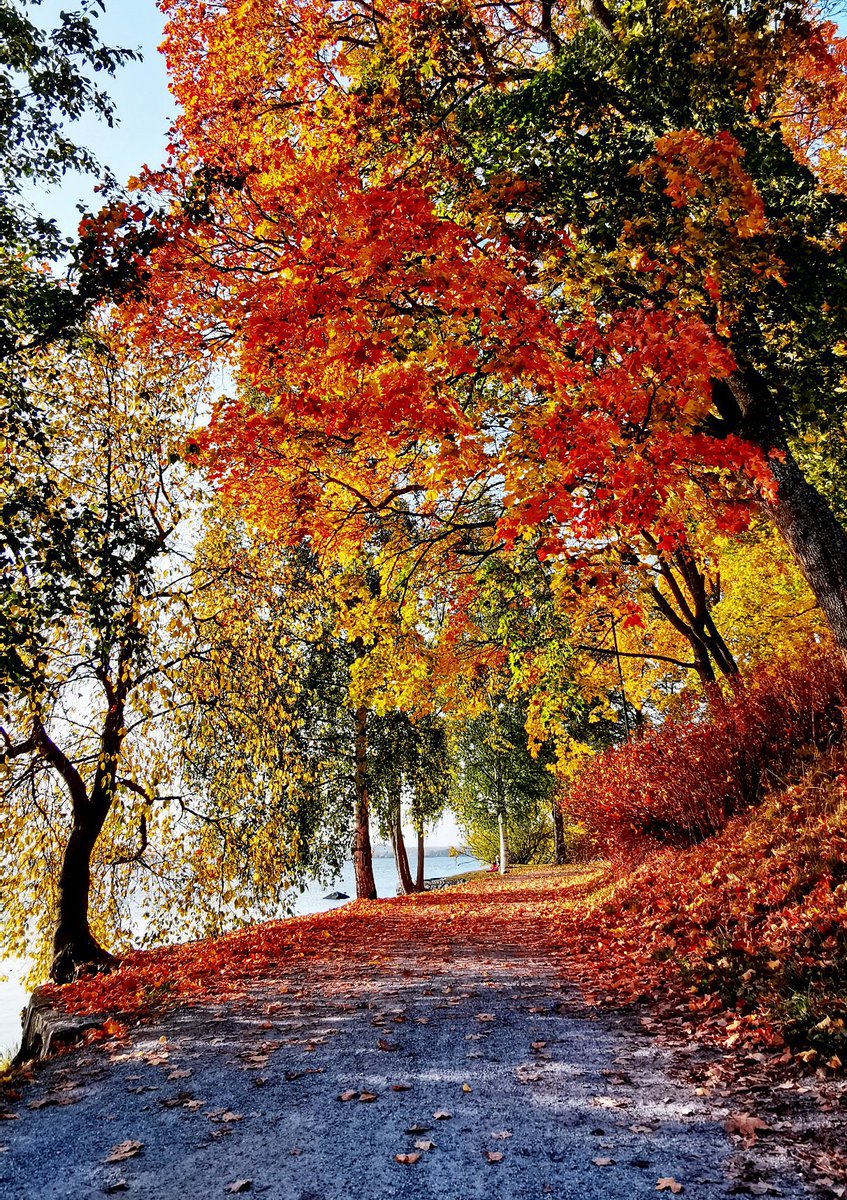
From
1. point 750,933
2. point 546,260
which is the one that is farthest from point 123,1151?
point 546,260

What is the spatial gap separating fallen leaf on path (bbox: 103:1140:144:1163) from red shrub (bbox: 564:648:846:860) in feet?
25.9

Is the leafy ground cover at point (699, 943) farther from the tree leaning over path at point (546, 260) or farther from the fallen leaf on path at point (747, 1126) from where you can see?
the tree leaning over path at point (546, 260)

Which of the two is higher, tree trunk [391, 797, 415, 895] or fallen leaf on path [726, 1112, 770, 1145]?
fallen leaf on path [726, 1112, 770, 1145]

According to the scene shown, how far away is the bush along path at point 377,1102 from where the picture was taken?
3.23 metres

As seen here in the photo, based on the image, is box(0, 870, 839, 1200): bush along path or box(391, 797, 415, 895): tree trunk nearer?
box(0, 870, 839, 1200): bush along path

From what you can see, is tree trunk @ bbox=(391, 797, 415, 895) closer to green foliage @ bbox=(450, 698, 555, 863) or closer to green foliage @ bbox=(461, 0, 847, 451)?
green foliage @ bbox=(450, 698, 555, 863)

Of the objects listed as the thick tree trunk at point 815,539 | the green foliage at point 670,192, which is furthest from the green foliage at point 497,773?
the green foliage at point 670,192

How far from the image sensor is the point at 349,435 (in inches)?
399

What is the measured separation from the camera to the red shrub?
28.0 ft

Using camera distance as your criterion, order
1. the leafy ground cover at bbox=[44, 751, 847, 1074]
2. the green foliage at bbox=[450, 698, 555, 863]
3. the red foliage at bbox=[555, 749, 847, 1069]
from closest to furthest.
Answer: the red foliage at bbox=[555, 749, 847, 1069], the leafy ground cover at bbox=[44, 751, 847, 1074], the green foliage at bbox=[450, 698, 555, 863]

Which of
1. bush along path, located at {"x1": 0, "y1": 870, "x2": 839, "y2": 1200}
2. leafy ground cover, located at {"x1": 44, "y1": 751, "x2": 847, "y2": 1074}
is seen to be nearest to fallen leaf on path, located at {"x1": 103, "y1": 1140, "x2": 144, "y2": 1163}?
bush along path, located at {"x1": 0, "y1": 870, "x2": 839, "y2": 1200}

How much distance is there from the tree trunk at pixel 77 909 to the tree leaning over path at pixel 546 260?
5.80m

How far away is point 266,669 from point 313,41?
9.76 m

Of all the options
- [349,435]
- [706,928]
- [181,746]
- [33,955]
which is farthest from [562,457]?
[33,955]
